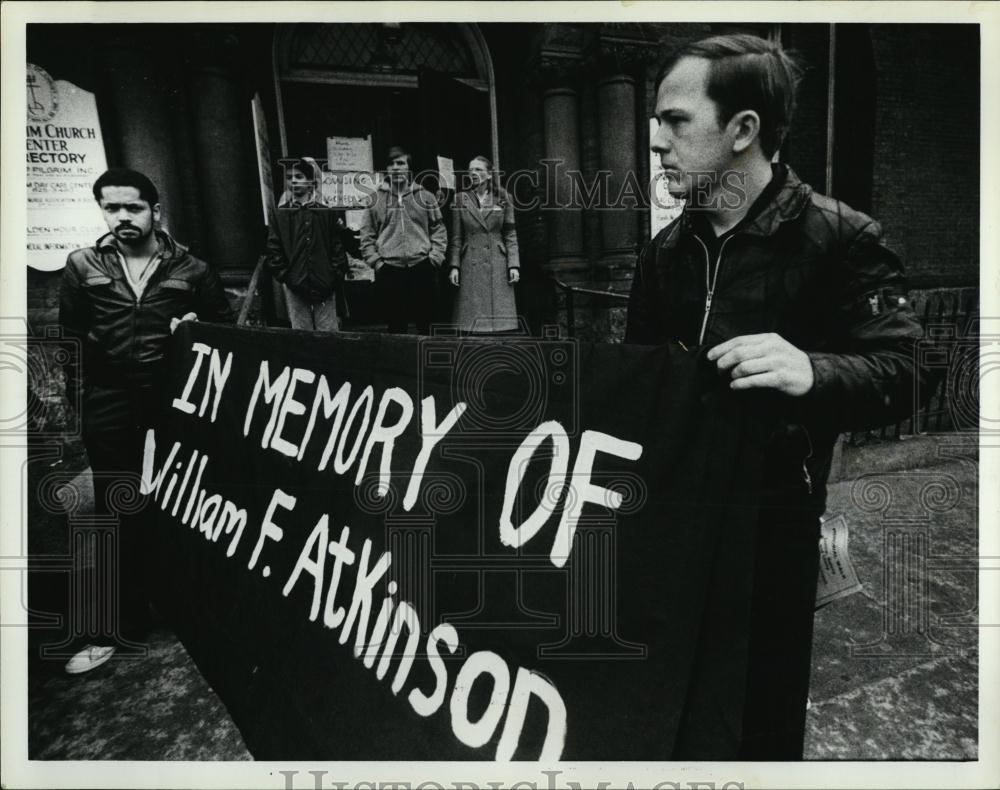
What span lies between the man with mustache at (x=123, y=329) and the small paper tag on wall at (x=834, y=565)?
2.90 metres

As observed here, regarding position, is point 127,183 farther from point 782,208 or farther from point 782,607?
point 782,607

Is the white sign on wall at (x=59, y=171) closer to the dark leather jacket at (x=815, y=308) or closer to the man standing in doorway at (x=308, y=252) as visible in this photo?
the man standing in doorway at (x=308, y=252)

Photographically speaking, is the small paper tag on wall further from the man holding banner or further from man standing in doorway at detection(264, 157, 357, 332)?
man standing in doorway at detection(264, 157, 357, 332)

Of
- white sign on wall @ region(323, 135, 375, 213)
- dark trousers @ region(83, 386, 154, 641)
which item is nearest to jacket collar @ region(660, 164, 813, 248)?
dark trousers @ region(83, 386, 154, 641)

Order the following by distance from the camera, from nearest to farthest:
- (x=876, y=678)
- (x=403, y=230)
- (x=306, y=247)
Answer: (x=876, y=678) → (x=403, y=230) → (x=306, y=247)

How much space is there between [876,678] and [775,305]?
1.93 metres

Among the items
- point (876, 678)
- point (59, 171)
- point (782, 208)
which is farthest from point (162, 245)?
point (876, 678)

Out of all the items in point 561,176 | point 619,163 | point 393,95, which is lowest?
point 561,176

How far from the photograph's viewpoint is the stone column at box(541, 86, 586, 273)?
13.0ft

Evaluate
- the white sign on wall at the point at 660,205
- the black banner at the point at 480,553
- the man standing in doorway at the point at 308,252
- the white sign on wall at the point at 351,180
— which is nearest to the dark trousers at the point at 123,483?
the black banner at the point at 480,553

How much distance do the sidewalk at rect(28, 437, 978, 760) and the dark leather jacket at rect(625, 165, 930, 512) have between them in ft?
4.09

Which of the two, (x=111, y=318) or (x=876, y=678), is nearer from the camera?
(x=876, y=678)

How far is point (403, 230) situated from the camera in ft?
12.5

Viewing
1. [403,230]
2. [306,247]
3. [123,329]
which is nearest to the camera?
[123,329]
